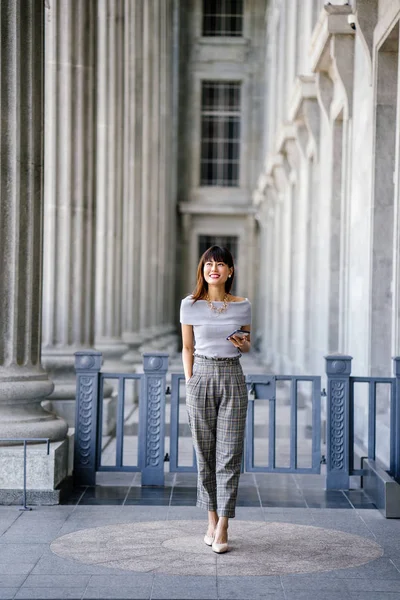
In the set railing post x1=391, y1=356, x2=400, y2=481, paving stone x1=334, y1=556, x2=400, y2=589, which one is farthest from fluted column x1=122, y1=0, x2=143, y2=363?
paving stone x1=334, y1=556, x2=400, y2=589

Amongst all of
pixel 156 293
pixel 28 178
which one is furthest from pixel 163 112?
pixel 28 178

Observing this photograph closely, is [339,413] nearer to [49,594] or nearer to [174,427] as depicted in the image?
[174,427]

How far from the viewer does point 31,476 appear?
805 cm

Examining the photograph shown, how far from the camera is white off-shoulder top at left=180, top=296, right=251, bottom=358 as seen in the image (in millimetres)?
6598

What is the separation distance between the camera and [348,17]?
1257 cm

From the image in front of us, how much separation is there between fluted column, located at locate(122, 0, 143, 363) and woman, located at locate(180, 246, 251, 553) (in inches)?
547

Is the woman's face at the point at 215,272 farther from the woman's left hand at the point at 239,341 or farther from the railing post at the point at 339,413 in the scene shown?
the railing post at the point at 339,413

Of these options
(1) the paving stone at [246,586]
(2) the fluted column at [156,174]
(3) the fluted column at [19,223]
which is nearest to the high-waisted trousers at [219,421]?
(1) the paving stone at [246,586]

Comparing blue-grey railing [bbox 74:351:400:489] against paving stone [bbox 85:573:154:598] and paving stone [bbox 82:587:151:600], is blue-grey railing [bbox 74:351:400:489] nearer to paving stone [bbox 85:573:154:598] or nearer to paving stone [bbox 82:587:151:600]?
paving stone [bbox 85:573:154:598]

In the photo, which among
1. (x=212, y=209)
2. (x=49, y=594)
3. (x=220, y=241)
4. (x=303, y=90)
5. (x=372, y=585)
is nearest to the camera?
(x=49, y=594)

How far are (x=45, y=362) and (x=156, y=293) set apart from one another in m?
16.7

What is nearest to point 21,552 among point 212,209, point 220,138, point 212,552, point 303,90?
point 212,552

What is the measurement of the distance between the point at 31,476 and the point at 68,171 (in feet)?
16.3

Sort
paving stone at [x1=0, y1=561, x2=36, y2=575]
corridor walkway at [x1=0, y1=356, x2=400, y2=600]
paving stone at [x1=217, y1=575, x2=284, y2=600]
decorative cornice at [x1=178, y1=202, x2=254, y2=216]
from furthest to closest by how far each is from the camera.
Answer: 1. decorative cornice at [x1=178, y1=202, x2=254, y2=216]
2. paving stone at [x1=0, y1=561, x2=36, y2=575]
3. corridor walkway at [x1=0, y1=356, x2=400, y2=600]
4. paving stone at [x1=217, y1=575, x2=284, y2=600]
